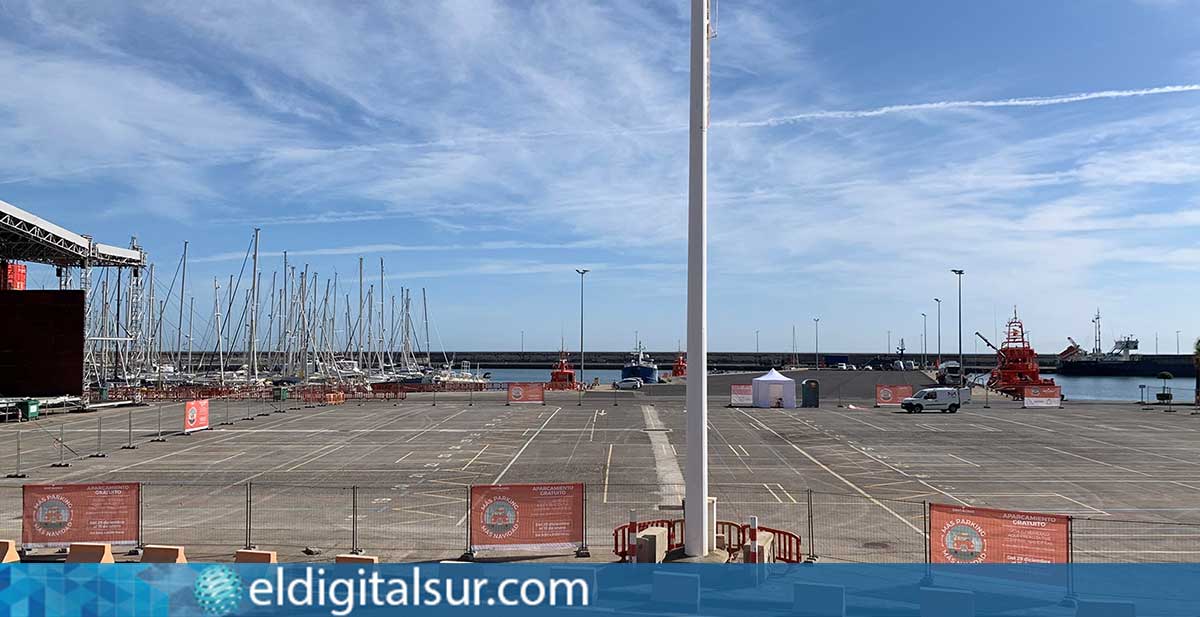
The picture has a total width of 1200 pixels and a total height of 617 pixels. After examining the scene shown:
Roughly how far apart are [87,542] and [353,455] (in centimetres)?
1690

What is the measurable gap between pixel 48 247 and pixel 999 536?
61.7m

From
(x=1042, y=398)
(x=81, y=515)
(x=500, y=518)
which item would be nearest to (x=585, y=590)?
(x=500, y=518)

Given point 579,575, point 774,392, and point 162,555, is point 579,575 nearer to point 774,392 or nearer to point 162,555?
point 162,555

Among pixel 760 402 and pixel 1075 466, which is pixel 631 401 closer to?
pixel 760 402

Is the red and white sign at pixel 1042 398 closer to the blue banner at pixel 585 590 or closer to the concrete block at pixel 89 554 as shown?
the blue banner at pixel 585 590

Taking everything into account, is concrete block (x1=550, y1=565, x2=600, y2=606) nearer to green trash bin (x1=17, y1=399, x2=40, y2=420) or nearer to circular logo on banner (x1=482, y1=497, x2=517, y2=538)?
circular logo on banner (x1=482, y1=497, x2=517, y2=538)

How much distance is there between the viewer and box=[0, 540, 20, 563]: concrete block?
15.2 m

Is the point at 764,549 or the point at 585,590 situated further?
the point at 764,549

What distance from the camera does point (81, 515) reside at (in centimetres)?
1722

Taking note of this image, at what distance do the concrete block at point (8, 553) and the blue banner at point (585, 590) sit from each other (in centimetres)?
59

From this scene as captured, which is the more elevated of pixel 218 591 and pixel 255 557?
pixel 255 557

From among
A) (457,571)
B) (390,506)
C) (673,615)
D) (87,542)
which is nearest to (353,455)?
(390,506)

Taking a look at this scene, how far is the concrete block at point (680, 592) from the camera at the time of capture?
13.0 meters

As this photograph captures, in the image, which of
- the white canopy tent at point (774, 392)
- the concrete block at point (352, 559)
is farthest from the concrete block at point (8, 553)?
the white canopy tent at point (774, 392)
